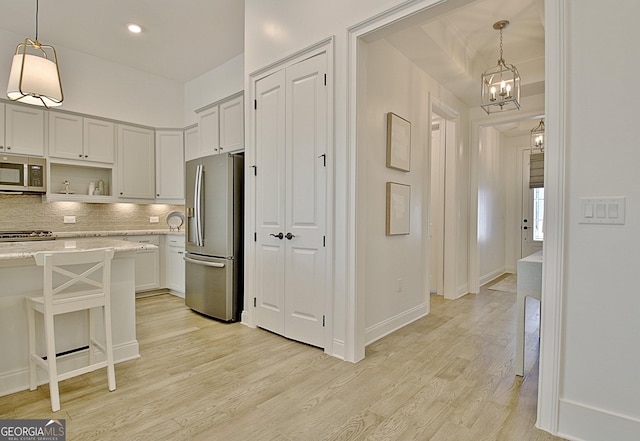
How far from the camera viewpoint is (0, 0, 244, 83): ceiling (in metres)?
3.72

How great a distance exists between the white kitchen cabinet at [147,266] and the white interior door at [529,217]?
6781mm

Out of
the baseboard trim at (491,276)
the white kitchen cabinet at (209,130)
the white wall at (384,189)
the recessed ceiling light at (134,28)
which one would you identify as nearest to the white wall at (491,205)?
the baseboard trim at (491,276)

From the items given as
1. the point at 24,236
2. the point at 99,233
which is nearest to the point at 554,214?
the point at 99,233

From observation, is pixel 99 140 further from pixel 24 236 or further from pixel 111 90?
pixel 24 236

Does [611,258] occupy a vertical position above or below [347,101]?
below

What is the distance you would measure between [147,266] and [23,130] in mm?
2227

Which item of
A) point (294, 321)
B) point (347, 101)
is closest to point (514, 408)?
point (294, 321)

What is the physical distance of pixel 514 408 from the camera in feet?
6.54

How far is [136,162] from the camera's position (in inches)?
201

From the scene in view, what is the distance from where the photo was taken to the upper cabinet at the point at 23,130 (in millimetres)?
4004

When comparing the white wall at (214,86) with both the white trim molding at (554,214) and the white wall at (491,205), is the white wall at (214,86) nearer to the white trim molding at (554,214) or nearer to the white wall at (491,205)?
the white wall at (491,205)

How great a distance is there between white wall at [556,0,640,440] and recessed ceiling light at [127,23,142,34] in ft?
14.6

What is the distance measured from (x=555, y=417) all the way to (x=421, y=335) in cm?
149

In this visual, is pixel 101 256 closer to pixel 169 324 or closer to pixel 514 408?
pixel 169 324
